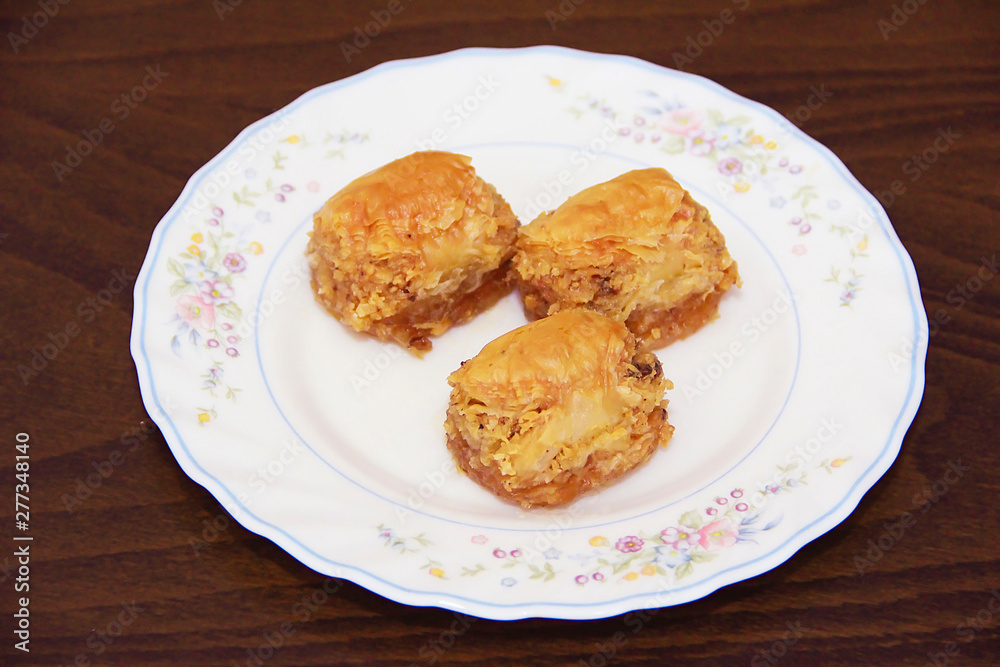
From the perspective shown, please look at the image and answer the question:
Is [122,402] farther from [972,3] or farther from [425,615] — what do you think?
[972,3]

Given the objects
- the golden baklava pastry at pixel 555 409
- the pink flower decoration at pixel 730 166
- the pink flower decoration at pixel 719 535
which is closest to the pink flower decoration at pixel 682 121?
the pink flower decoration at pixel 730 166

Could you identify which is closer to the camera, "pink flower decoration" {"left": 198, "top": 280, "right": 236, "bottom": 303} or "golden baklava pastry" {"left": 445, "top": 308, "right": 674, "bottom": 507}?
"golden baklava pastry" {"left": 445, "top": 308, "right": 674, "bottom": 507}

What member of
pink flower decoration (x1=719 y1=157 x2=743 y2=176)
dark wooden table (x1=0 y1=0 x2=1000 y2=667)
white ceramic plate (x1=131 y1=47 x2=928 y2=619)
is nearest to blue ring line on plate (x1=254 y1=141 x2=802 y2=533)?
white ceramic plate (x1=131 y1=47 x2=928 y2=619)

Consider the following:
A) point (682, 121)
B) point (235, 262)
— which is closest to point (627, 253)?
point (682, 121)

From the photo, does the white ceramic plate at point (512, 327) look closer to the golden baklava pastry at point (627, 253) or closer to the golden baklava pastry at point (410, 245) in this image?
the golden baklava pastry at point (410, 245)

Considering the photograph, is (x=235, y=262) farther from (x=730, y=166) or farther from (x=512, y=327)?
(x=730, y=166)

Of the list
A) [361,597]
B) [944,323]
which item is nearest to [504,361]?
[361,597]

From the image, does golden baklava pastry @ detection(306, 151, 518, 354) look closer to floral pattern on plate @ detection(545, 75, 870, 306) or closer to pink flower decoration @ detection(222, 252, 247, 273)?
pink flower decoration @ detection(222, 252, 247, 273)
